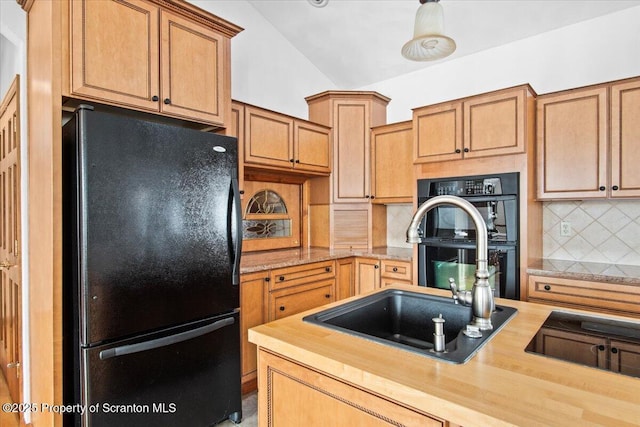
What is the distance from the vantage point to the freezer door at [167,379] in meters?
1.51

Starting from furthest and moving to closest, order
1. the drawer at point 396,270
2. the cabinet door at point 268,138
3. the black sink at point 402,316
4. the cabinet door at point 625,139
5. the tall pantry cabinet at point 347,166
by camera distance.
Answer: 1. the tall pantry cabinet at point 347,166
2. the drawer at point 396,270
3. the cabinet door at point 268,138
4. the cabinet door at point 625,139
5. the black sink at point 402,316

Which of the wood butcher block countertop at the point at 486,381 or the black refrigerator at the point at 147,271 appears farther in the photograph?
the black refrigerator at the point at 147,271

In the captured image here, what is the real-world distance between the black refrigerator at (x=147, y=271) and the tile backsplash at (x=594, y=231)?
8.05 feet

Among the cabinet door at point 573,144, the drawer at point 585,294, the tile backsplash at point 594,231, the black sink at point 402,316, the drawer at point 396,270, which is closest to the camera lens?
the black sink at point 402,316

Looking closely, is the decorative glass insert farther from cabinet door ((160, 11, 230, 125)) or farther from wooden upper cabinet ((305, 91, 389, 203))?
cabinet door ((160, 11, 230, 125))

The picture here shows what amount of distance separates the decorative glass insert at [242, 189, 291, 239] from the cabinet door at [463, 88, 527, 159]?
5.64ft

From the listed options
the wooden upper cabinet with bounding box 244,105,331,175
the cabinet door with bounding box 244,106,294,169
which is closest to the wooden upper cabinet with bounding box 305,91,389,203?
the wooden upper cabinet with bounding box 244,105,331,175

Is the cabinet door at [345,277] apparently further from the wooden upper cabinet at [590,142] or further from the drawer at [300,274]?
the wooden upper cabinet at [590,142]

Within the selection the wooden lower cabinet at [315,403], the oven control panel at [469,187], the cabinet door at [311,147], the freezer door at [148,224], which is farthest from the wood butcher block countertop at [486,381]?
the cabinet door at [311,147]

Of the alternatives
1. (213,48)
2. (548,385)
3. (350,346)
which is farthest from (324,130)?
(548,385)

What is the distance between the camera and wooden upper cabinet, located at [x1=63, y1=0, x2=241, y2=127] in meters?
1.62

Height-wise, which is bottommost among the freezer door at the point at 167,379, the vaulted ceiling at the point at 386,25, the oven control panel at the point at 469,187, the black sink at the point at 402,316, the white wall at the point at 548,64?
the freezer door at the point at 167,379

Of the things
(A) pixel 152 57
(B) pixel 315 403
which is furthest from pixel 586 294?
(A) pixel 152 57

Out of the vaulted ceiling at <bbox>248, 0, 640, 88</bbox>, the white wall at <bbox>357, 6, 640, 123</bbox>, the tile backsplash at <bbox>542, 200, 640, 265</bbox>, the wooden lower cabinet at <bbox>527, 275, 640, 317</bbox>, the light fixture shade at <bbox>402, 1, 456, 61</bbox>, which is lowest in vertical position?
the wooden lower cabinet at <bbox>527, 275, 640, 317</bbox>
